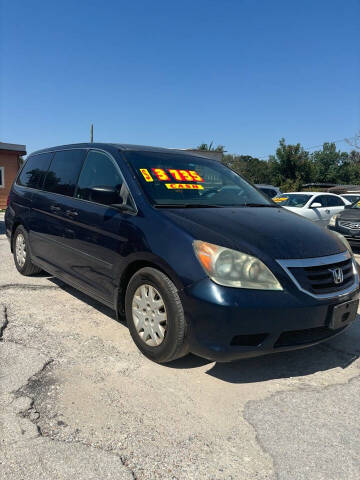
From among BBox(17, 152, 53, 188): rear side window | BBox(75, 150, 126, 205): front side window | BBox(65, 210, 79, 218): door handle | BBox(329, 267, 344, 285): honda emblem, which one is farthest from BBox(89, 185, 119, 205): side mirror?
BBox(329, 267, 344, 285): honda emblem

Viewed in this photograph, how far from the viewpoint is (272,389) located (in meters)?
2.71

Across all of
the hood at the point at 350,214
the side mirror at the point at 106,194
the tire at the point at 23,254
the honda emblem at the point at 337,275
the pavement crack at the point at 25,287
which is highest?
the side mirror at the point at 106,194

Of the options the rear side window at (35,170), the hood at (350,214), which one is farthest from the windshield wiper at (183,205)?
the hood at (350,214)

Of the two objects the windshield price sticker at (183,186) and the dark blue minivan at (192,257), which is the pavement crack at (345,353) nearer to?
the dark blue minivan at (192,257)

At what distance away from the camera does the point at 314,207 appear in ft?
37.4

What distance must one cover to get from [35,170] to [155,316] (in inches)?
125

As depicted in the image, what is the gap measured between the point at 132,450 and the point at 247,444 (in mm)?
620

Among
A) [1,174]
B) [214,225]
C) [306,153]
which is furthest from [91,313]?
[306,153]

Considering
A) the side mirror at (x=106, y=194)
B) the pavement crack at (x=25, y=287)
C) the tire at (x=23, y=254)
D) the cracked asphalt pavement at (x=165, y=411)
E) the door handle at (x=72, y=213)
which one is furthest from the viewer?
the tire at (x=23, y=254)

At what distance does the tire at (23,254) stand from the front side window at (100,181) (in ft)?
5.02

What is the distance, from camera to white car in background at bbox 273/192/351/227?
38.0ft

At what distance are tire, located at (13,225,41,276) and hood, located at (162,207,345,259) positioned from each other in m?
2.76

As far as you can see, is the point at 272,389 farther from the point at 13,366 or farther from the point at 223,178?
the point at 223,178

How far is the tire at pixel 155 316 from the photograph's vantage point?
2.68 m
